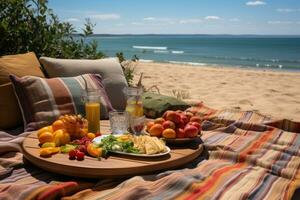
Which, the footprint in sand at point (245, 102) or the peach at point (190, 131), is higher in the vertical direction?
the peach at point (190, 131)

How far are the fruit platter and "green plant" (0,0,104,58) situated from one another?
1.94 meters

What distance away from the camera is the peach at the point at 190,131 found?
2551 millimetres

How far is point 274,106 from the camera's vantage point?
633cm

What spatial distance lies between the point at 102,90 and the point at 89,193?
5.60 feet

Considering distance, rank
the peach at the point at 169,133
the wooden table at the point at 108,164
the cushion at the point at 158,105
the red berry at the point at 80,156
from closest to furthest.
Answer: the wooden table at the point at 108,164 < the red berry at the point at 80,156 < the peach at the point at 169,133 < the cushion at the point at 158,105

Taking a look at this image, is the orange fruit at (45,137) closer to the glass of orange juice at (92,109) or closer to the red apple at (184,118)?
the glass of orange juice at (92,109)

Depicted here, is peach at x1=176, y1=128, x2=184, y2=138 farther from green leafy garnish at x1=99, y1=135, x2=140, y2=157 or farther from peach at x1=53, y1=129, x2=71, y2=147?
peach at x1=53, y1=129, x2=71, y2=147

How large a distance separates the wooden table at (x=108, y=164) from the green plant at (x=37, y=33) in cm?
213

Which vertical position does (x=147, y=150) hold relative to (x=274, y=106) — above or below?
above

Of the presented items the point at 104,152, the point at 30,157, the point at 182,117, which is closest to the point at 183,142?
the point at 182,117

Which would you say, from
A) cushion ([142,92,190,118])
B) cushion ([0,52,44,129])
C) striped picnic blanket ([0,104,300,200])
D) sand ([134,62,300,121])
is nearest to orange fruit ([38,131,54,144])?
striped picnic blanket ([0,104,300,200])

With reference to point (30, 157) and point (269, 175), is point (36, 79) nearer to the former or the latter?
point (30, 157)

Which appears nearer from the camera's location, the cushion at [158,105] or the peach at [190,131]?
the peach at [190,131]

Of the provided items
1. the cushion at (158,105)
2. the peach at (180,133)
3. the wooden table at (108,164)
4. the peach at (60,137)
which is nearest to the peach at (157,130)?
the peach at (180,133)
